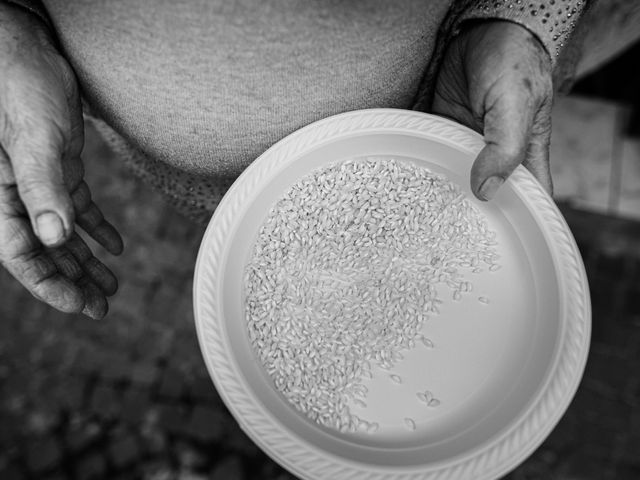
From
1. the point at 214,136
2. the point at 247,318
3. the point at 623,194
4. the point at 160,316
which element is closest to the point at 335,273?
the point at 247,318

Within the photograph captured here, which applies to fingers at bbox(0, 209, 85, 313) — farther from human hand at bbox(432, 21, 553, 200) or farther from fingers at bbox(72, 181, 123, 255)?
human hand at bbox(432, 21, 553, 200)

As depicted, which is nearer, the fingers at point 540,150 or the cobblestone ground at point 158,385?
the fingers at point 540,150

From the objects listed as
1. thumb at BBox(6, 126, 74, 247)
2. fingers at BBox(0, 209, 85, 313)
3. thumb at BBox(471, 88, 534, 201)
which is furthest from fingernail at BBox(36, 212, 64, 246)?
thumb at BBox(471, 88, 534, 201)

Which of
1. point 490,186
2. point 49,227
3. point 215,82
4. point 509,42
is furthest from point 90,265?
point 509,42

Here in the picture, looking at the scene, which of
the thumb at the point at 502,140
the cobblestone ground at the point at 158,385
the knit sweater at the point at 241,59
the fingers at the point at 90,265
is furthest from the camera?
the cobblestone ground at the point at 158,385

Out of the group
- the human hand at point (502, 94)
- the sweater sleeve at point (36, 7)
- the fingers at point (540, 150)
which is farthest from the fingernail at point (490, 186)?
the sweater sleeve at point (36, 7)

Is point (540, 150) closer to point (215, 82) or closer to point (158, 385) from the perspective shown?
point (215, 82)

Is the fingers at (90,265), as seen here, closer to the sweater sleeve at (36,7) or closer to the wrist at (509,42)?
the sweater sleeve at (36,7)

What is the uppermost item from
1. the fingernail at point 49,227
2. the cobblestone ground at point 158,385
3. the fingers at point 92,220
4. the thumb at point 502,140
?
the thumb at point 502,140
